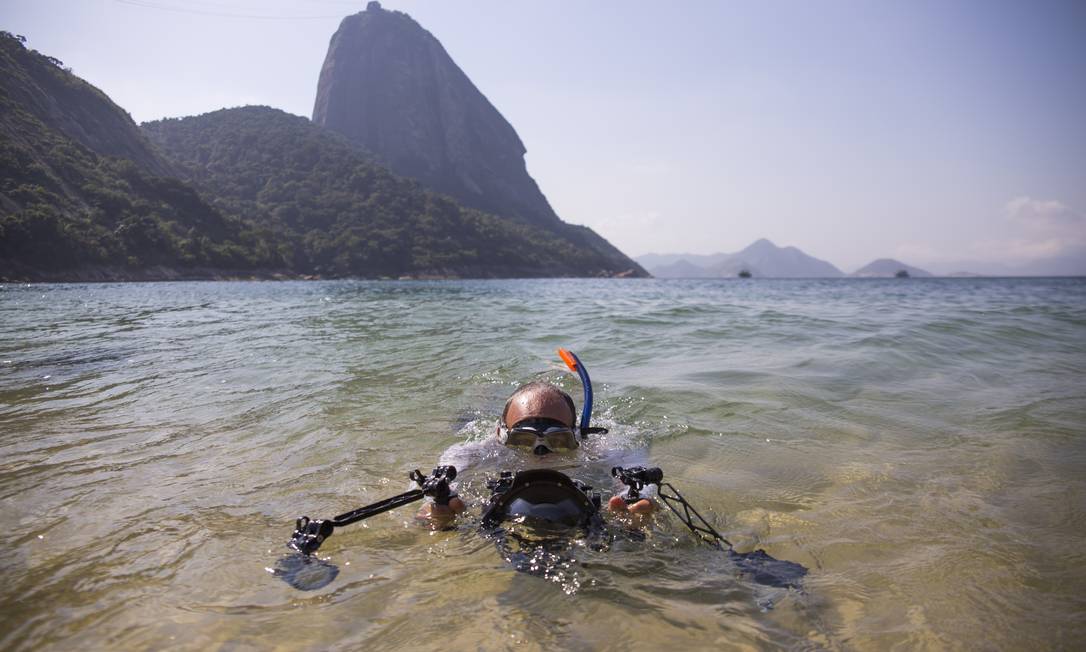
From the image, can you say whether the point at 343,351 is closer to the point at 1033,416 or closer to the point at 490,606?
the point at 490,606

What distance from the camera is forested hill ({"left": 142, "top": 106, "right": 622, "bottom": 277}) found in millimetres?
84062

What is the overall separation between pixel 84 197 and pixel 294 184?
4443cm

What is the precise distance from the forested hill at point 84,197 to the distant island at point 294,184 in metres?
0.17

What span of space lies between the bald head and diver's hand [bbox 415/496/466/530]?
1.33 meters

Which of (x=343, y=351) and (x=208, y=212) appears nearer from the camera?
(x=343, y=351)

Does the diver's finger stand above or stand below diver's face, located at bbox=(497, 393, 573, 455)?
below

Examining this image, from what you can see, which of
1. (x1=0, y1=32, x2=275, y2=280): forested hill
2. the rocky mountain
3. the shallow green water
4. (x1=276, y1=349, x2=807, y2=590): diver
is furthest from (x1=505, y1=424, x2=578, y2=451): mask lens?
the rocky mountain

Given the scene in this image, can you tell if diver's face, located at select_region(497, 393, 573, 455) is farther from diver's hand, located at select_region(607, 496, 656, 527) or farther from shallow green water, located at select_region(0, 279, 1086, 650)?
diver's hand, located at select_region(607, 496, 656, 527)

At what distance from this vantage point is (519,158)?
584ft

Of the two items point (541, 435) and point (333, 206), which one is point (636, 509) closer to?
point (541, 435)

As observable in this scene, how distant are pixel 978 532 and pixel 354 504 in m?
4.36

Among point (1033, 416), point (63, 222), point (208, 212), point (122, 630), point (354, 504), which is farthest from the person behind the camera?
point (208, 212)

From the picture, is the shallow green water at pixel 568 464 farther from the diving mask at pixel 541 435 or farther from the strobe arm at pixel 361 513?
the diving mask at pixel 541 435

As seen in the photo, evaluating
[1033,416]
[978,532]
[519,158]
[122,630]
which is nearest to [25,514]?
[122,630]
